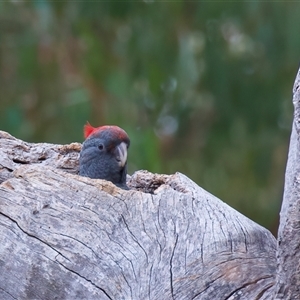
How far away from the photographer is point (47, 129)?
9.30 metres

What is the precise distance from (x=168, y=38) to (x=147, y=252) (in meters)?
5.72

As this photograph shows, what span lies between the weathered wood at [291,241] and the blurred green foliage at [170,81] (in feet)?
16.4

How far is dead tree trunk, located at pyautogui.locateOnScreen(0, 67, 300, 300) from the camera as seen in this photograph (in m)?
2.99

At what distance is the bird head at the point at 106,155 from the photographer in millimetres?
4117

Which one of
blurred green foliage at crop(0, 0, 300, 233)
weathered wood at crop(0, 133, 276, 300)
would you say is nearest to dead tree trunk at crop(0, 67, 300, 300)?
weathered wood at crop(0, 133, 276, 300)

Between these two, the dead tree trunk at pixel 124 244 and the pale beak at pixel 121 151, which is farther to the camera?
the pale beak at pixel 121 151

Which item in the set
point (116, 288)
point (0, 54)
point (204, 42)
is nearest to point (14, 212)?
point (116, 288)

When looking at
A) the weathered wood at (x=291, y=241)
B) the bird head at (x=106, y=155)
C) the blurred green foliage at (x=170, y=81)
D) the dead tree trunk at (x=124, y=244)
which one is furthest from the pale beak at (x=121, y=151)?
the blurred green foliage at (x=170, y=81)

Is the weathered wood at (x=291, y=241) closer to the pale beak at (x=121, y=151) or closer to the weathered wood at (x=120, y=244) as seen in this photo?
the weathered wood at (x=120, y=244)

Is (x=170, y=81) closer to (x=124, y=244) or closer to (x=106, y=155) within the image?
(x=106, y=155)

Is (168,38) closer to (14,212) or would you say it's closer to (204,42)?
(204,42)

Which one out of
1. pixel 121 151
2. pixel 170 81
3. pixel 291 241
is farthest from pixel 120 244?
pixel 170 81

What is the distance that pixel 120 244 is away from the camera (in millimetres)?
3156

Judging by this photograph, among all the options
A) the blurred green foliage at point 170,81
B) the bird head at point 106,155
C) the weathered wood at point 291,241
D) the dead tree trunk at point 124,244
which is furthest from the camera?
the blurred green foliage at point 170,81
